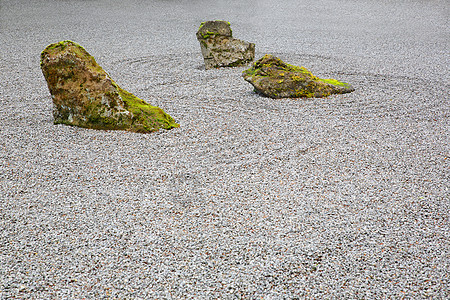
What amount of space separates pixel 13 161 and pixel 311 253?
3402 mm

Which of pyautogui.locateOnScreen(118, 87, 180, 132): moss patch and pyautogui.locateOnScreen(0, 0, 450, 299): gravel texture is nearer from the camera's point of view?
pyautogui.locateOnScreen(0, 0, 450, 299): gravel texture

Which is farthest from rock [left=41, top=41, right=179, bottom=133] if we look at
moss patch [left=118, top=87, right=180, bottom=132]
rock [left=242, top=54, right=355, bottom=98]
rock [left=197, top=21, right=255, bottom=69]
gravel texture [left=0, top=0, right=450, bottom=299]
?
rock [left=197, top=21, right=255, bottom=69]

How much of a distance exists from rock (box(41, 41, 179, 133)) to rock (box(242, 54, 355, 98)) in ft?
6.91

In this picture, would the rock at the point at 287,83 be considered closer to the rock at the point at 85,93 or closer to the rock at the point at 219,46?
the rock at the point at 219,46

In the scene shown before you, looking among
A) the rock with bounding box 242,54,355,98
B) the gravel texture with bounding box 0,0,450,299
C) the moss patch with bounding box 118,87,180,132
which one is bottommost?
the gravel texture with bounding box 0,0,450,299

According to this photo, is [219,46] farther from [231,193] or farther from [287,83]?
[231,193]

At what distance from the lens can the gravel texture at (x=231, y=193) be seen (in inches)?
96.8

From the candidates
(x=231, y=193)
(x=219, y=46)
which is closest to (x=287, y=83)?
(x=219, y=46)

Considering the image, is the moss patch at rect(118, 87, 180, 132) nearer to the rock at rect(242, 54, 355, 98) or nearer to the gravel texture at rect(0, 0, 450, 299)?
the gravel texture at rect(0, 0, 450, 299)

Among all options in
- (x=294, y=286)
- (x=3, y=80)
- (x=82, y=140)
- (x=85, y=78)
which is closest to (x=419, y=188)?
(x=294, y=286)

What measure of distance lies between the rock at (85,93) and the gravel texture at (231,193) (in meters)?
0.22

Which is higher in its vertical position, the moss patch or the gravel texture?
the moss patch

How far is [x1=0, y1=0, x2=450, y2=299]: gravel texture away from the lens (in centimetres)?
246

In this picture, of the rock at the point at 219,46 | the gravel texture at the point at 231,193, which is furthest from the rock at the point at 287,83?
the rock at the point at 219,46
